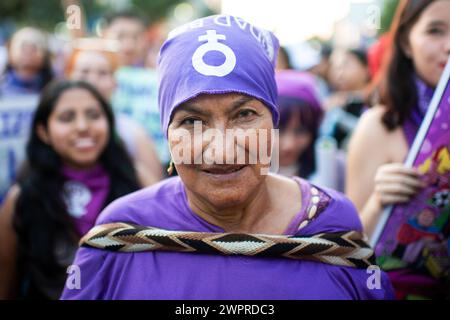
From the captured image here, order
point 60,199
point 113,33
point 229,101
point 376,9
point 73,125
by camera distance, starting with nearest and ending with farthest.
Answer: point 229,101 < point 376,9 < point 60,199 < point 73,125 < point 113,33

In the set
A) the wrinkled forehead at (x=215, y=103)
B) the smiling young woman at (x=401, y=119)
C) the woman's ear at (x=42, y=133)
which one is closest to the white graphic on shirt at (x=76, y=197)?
the woman's ear at (x=42, y=133)

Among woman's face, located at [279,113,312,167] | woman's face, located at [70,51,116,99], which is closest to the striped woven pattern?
woman's face, located at [279,113,312,167]

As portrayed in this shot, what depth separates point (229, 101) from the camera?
1692mm

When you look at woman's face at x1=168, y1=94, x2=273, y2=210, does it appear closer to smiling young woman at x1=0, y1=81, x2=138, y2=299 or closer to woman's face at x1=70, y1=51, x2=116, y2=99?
smiling young woman at x1=0, y1=81, x2=138, y2=299

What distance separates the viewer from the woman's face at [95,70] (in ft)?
16.0

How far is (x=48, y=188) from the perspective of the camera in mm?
3289

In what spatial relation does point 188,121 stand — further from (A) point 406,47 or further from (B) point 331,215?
(A) point 406,47

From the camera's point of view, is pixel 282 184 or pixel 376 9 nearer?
pixel 282 184

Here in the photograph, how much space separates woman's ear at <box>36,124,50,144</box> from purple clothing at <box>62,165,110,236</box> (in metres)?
0.25

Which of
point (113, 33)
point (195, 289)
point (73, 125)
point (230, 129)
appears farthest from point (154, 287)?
point (113, 33)

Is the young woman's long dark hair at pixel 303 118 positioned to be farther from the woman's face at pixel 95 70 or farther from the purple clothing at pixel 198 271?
the woman's face at pixel 95 70

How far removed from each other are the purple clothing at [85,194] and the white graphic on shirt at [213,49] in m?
1.79
